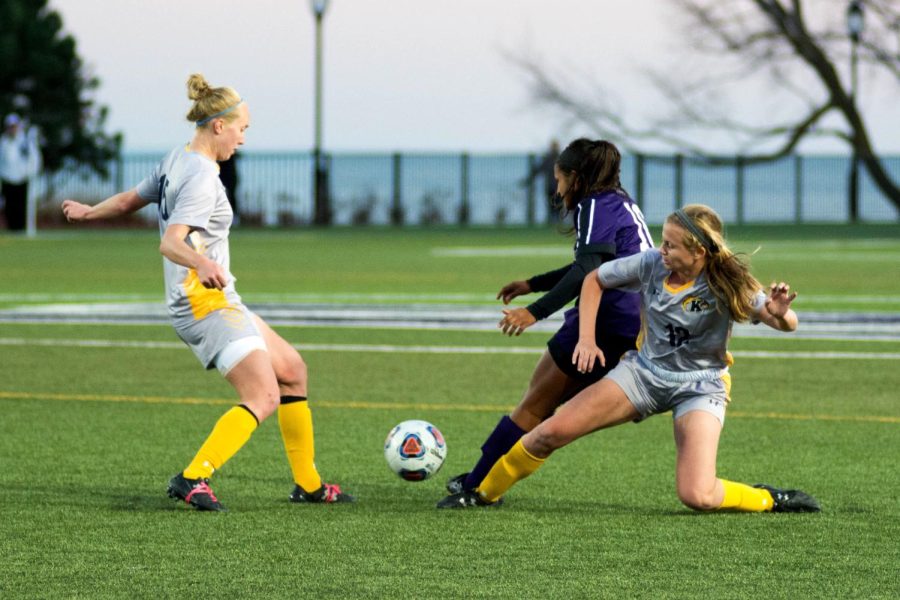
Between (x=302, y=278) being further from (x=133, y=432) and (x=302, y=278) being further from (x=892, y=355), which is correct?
(x=133, y=432)

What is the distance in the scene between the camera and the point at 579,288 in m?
7.27

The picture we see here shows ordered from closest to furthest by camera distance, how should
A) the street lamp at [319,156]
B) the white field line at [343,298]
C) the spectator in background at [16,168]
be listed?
the white field line at [343,298] → the spectator in background at [16,168] → the street lamp at [319,156]

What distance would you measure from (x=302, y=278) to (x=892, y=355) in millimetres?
12891

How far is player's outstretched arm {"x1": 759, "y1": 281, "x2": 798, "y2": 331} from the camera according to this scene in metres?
6.61

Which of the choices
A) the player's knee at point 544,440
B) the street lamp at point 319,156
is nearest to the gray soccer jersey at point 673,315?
the player's knee at point 544,440

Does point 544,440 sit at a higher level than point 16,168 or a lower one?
lower

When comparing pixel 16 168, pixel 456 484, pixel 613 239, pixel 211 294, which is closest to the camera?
pixel 211 294

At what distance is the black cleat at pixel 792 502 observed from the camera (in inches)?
280

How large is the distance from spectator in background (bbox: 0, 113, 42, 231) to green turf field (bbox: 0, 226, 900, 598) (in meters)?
26.5

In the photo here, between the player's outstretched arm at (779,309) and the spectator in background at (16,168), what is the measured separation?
35.4m

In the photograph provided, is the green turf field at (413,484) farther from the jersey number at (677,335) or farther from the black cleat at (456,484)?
the jersey number at (677,335)

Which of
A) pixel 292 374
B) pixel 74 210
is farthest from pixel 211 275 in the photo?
pixel 74 210

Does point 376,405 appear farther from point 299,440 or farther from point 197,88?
point 197,88

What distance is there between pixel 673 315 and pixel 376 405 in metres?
4.15
